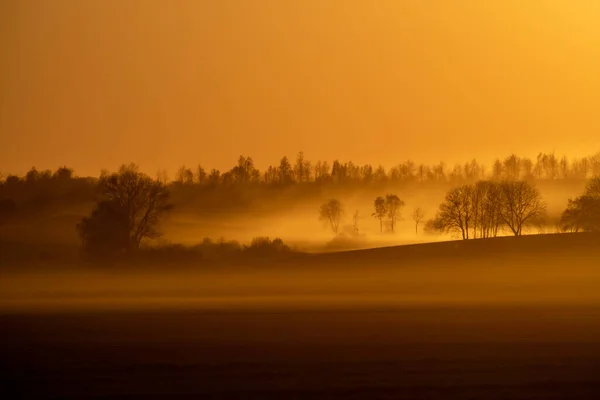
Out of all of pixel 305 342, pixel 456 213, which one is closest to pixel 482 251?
pixel 456 213

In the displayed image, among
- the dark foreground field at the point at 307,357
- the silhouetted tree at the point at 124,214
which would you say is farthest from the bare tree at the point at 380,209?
the dark foreground field at the point at 307,357

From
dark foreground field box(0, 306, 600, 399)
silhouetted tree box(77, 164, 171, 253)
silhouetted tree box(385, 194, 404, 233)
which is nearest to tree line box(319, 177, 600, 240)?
silhouetted tree box(385, 194, 404, 233)

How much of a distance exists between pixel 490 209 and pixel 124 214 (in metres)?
27.6

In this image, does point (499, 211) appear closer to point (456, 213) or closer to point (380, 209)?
point (456, 213)

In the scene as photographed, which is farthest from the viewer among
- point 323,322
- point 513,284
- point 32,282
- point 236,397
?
point 32,282

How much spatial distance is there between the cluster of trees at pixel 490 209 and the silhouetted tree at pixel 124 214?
71.8 feet

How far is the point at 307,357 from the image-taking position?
52.1 ft

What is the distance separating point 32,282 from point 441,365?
3798 cm

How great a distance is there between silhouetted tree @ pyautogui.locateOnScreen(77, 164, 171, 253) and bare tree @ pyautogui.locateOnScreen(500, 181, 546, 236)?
25.5 metres

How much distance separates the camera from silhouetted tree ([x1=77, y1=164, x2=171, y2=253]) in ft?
167

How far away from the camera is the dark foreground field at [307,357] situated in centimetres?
1305

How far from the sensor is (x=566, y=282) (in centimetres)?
4178

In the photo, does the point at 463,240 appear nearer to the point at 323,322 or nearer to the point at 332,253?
the point at 332,253

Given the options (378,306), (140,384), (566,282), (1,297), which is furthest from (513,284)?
(140,384)
